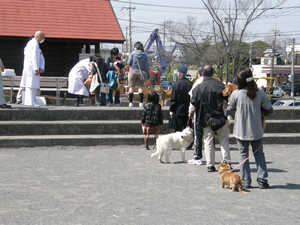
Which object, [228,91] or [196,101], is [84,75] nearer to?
[196,101]

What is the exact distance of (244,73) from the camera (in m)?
6.71

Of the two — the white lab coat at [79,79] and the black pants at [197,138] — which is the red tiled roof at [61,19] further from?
the black pants at [197,138]

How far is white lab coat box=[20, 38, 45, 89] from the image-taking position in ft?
37.8

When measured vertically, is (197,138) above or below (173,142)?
above

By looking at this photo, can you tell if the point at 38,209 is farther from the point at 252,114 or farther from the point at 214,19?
the point at 214,19

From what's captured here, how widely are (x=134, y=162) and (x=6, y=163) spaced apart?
2.47 meters

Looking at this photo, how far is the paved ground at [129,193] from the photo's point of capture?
5289mm

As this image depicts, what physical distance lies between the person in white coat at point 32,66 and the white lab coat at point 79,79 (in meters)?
1.65

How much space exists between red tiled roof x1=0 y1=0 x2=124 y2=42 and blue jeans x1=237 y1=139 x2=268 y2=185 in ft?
38.8

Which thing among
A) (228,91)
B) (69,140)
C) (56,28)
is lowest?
(69,140)

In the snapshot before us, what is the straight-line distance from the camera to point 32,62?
11656 millimetres

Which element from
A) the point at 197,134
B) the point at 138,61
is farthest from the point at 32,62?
the point at 197,134

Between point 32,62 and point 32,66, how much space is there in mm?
147

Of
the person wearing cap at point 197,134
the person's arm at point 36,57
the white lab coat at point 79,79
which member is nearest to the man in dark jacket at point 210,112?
the person wearing cap at point 197,134
